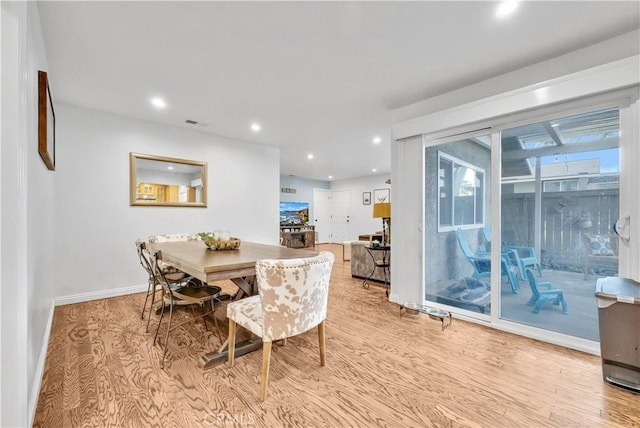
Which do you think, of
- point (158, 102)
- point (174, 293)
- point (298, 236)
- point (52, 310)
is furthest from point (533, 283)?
point (298, 236)

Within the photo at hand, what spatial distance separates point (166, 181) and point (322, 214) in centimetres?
690

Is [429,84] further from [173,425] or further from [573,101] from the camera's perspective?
[173,425]

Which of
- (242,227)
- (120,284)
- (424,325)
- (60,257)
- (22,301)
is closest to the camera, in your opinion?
(22,301)

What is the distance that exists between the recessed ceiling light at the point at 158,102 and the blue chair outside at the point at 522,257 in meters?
4.14

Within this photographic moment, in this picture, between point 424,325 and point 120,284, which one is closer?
point 424,325

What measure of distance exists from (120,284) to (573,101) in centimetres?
543

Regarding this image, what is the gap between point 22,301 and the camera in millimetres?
1211

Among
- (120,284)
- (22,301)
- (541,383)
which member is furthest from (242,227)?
(541,383)

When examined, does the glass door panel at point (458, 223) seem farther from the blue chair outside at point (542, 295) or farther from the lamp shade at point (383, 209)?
the lamp shade at point (383, 209)

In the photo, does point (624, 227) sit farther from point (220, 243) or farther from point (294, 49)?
point (220, 243)

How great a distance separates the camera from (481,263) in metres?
2.99

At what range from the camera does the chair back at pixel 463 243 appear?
10.2 ft

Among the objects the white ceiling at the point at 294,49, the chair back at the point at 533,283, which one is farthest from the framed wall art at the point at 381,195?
the chair back at the point at 533,283

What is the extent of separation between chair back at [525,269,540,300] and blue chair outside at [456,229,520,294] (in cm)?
10
